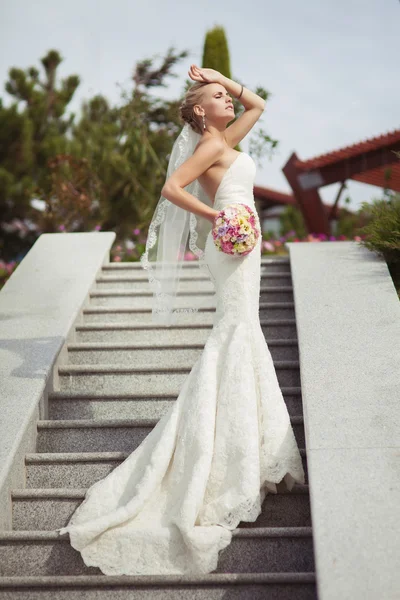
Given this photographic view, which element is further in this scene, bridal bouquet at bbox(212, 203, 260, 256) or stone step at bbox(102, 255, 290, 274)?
stone step at bbox(102, 255, 290, 274)

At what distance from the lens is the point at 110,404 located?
5.53 metres

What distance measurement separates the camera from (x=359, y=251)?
22.8ft

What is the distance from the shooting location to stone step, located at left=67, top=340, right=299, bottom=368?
6070 millimetres

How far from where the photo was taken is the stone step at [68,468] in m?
4.78

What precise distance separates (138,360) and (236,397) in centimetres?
208

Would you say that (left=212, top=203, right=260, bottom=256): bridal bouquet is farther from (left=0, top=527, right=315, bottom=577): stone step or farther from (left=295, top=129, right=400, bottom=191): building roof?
(left=295, top=129, right=400, bottom=191): building roof

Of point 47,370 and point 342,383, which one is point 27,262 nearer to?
point 47,370

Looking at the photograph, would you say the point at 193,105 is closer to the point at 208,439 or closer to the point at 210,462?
the point at 208,439

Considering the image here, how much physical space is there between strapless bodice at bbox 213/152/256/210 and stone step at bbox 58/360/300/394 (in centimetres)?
162

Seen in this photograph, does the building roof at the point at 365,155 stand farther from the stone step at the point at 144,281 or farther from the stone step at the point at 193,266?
the stone step at the point at 144,281

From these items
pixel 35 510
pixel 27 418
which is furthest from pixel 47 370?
pixel 35 510

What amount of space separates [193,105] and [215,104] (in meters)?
0.14

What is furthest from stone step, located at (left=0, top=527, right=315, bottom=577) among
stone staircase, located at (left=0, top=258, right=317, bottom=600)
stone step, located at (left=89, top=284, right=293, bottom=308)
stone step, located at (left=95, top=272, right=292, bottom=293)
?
stone step, located at (left=95, top=272, right=292, bottom=293)

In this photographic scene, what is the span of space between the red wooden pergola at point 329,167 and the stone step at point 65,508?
33.4ft
